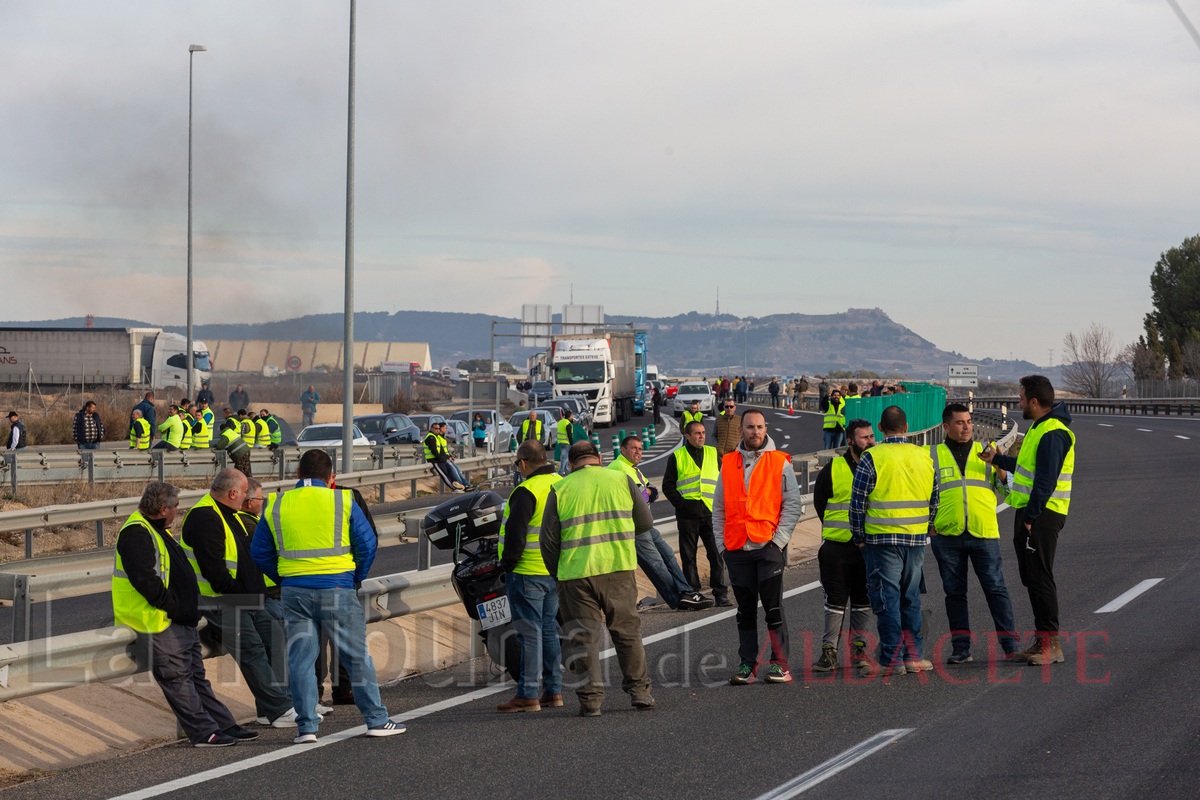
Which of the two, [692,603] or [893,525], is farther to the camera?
[692,603]

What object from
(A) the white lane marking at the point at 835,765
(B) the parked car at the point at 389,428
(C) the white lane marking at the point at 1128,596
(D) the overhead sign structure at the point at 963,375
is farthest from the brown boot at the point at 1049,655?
(D) the overhead sign structure at the point at 963,375

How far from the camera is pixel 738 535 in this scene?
26.9 feet

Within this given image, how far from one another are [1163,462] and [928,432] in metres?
6.39

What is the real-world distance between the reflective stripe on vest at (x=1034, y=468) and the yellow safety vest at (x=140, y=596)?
5.66m

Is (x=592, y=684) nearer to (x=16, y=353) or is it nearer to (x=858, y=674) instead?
(x=858, y=674)

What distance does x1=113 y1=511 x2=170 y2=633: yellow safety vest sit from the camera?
6660 mm

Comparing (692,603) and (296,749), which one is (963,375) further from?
(296,749)

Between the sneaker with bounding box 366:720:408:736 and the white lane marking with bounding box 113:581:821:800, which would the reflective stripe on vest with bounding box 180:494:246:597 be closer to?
the white lane marking with bounding box 113:581:821:800

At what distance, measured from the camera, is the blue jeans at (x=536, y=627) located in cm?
771

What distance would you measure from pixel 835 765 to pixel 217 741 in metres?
3.40

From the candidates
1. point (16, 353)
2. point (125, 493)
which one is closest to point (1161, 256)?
point (16, 353)

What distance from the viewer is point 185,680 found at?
6.80m

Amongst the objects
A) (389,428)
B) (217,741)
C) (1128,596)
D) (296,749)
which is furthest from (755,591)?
(389,428)

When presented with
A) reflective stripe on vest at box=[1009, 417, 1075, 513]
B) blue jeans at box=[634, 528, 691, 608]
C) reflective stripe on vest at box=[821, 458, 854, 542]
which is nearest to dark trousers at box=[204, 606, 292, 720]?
reflective stripe on vest at box=[821, 458, 854, 542]
